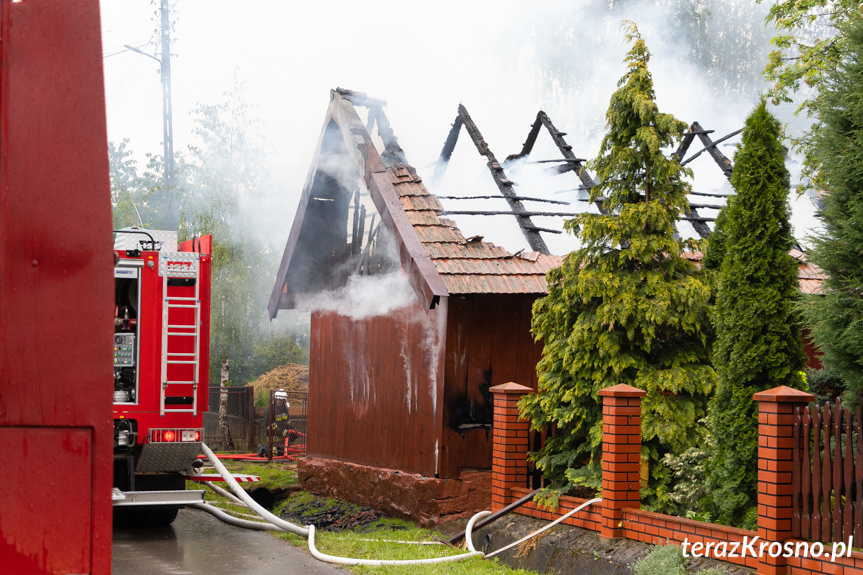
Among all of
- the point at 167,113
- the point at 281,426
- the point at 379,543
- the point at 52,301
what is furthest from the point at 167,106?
the point at 52,301

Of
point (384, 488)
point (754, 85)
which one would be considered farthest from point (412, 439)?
point (754, 85)

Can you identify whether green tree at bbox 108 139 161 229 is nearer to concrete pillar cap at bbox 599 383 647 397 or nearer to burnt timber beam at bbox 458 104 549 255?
burnt timber beam at bbox 458 104 549 255

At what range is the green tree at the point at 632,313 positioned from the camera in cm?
868

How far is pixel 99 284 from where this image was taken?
6.77 ft

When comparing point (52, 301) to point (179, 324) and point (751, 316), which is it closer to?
point (751, 316)

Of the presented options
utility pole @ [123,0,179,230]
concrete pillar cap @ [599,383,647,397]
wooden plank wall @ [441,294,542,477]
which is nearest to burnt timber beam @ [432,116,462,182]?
wooden plank wall @ [441,294,542,477]

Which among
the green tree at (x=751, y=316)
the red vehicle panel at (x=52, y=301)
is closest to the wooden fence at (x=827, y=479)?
the green tree at (x=751, y=316)

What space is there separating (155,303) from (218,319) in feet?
66.7

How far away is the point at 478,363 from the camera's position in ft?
39.0

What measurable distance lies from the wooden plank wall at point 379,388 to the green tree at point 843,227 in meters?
5.91

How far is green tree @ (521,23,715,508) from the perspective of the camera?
868 centimetres

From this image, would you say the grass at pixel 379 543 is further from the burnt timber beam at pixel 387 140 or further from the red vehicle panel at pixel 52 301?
the red vehicle panel at pixel 52 301

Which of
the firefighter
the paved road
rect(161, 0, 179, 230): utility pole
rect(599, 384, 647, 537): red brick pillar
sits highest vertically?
rect(161, 0, 179, 230): utility pole

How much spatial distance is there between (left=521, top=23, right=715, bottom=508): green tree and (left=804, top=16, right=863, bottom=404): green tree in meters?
2.06
